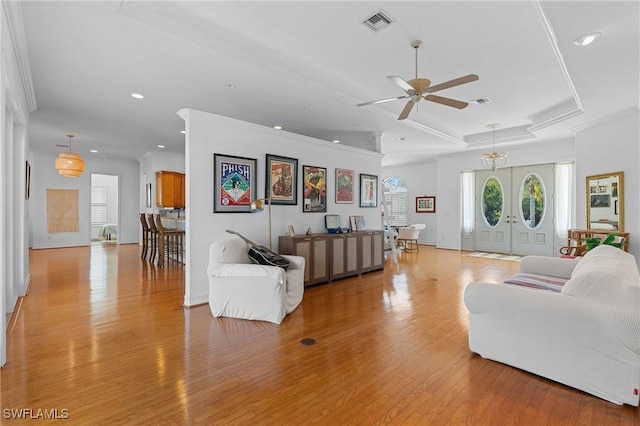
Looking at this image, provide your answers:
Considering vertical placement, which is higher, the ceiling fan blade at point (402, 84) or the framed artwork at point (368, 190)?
the ceiling fan blade at point (402, 84)

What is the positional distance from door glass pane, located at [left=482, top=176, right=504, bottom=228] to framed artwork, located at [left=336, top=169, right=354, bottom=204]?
503 cm

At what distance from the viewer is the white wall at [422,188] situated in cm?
1113

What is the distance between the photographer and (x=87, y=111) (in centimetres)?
543

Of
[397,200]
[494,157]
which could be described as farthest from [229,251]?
[397,200]

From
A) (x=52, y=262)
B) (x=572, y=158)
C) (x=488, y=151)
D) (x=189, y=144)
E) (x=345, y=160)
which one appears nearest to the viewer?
(x=189, y=144)

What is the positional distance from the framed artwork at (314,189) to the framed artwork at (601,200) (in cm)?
517

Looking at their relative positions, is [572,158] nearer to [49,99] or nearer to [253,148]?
[253,148]

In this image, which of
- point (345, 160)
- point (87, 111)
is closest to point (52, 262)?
point (87, 111)

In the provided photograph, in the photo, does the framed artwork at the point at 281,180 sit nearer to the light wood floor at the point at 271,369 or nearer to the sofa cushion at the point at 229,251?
the sofa cushion at the point at 229,251

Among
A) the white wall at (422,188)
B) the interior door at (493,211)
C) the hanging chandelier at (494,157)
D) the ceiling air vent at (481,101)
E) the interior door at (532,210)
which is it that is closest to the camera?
the ceiling air vent at (481,101)

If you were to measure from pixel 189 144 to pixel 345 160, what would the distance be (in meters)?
3.25

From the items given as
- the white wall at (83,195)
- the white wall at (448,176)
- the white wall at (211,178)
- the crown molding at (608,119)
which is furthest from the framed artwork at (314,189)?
the white wall at (83,195)

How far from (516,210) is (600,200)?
9.36ft

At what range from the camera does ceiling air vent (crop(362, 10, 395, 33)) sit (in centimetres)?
306
